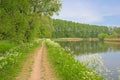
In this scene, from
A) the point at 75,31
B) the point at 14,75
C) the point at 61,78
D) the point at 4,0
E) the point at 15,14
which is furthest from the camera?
the point at 75,31

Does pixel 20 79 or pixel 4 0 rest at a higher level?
pixel 4 0

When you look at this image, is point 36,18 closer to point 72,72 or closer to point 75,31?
point 72,72

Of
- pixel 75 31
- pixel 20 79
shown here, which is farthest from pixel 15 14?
pixel 75 31

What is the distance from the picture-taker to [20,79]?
16.3m

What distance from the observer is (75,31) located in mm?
188500

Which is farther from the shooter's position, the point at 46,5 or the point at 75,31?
the point at 75,31

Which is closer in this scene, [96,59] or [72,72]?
[72,72]

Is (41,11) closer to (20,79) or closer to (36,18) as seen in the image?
(36,18)

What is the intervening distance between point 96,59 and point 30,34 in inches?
1243

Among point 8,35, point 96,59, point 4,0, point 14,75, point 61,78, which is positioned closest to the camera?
point 61,78

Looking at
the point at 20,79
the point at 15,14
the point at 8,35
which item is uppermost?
the point at 15,14

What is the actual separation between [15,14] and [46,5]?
2337 centimetres

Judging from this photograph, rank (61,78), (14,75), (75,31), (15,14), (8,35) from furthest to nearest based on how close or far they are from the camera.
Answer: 1. (75,31)
2. (8,35)
3. (15,14)
4. (14,75)
5. (61,78)

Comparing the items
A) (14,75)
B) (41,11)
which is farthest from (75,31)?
(14,75)
